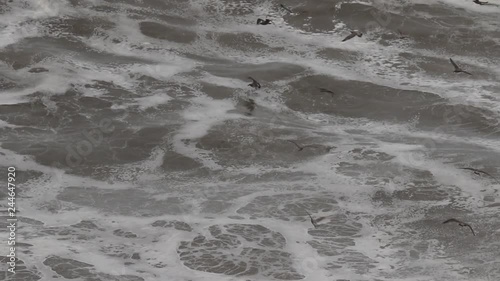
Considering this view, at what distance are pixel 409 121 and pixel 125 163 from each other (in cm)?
350

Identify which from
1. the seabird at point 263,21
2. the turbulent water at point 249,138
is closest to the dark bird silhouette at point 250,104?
the turbulent water at point 249,138

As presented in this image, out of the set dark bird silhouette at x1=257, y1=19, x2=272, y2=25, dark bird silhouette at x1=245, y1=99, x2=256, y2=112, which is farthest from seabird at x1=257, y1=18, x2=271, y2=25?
dark bird silhouette at x1=245, y1=99, x2=256, y2=112

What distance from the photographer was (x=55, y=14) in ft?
44.3

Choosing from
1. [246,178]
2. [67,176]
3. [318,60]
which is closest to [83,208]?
[67,176]

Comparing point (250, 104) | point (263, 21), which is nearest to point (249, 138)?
point (250, 104)

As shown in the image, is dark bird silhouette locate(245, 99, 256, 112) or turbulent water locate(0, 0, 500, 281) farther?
dark bird silhouette locate(245, 99, 256, 112)

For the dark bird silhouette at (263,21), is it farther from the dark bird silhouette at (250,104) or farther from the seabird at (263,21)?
the dark bird silhouette at (250,104)

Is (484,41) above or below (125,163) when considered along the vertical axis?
above

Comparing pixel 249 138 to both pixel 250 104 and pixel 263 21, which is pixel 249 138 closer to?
pixel 250 104

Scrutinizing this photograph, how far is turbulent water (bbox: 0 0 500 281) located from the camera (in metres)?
7.94

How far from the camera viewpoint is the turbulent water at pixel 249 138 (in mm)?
7938

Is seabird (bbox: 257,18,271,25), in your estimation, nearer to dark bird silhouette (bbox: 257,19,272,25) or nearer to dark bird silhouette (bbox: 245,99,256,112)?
dark bird silhouette (bbox: 257,19,272,25)

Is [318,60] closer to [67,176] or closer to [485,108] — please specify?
[485,108]

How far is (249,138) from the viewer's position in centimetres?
1023
